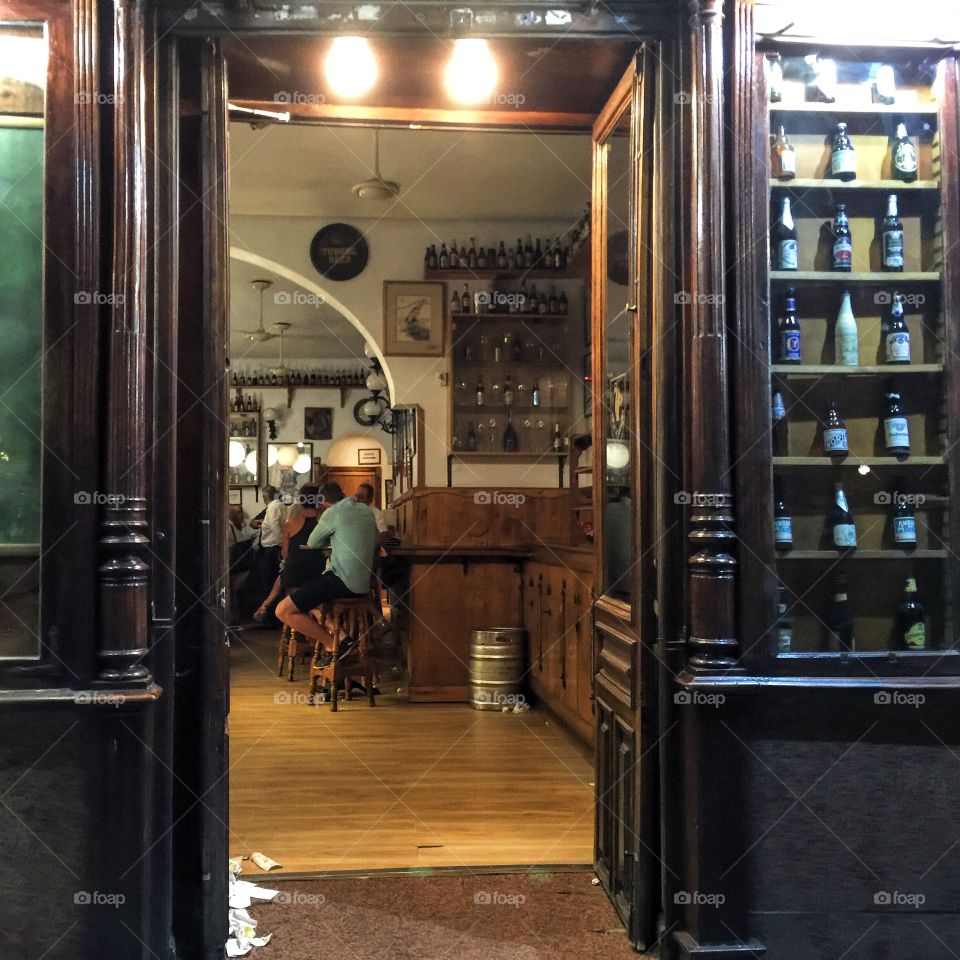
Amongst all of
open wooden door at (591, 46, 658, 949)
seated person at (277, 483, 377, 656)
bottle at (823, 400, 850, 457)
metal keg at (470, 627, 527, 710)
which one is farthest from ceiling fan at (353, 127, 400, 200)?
bottle at (823, 400, 850, 457)

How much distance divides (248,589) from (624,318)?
8079 millimetres

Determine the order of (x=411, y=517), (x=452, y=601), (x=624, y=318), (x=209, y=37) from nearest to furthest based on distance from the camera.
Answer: (x=209, y=37) < (x=624, y=318) < (x=452, y=601) < (x=411, y=517)

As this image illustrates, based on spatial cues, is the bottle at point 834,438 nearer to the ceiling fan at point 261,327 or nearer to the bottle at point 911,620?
the bottle at point 911,620

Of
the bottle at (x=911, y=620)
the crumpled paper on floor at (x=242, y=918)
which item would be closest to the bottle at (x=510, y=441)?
the crumpled paper on floor at (x=242, y=918)

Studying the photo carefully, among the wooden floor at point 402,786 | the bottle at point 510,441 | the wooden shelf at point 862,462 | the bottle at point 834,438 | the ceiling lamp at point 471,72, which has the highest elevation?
the ceiling lamp at point 471,72

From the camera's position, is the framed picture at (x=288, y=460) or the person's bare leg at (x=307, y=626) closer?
the person's bare leg at (x=307, y=626)

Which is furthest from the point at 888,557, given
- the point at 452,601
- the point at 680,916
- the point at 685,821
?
the point at 452,601

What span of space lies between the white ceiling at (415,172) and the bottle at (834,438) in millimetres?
3693

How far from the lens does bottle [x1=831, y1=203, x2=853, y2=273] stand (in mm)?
2869

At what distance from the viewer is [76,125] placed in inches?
99.7

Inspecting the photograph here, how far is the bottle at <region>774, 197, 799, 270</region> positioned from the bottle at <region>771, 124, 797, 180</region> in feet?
0.23

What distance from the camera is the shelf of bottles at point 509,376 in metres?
8.30

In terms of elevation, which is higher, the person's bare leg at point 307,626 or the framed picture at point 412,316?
the framed picture at point 412,316

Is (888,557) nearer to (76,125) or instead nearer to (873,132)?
(873,132)
